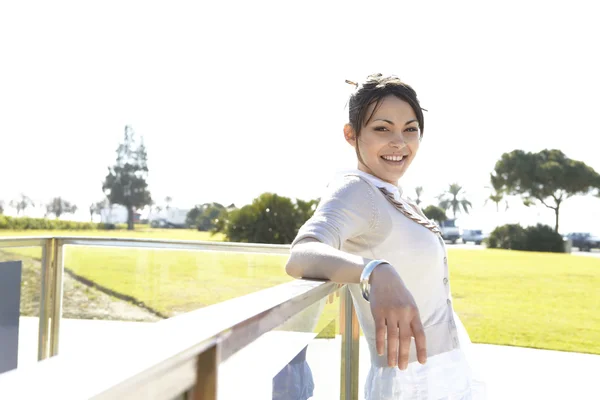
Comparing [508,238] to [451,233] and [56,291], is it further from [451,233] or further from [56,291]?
[56,291]

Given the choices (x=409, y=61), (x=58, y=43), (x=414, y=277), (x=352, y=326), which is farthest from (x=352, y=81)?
(x=58, y=43)

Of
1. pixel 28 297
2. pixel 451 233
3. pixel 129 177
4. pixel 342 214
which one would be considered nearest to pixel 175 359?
pixel 342 214

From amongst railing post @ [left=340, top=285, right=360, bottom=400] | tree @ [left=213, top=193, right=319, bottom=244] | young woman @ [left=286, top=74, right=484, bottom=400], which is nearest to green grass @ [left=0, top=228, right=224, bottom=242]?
tree @ [left=213, top=193, right=319, bottom=244]

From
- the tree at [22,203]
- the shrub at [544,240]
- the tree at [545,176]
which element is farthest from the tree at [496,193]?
the tree at [22,203]

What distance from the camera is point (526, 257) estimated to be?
23.7 meters

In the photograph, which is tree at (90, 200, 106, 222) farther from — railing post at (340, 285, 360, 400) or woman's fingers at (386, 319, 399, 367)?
woman's fingers at (386, 319, 399, 367)

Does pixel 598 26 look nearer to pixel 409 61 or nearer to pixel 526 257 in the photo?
pixel 409 61

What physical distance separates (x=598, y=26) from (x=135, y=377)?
942 inches

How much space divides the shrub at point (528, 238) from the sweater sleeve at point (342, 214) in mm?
28176

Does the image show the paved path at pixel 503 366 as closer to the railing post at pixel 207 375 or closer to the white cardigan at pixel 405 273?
the white cardigan at pixel 405 273

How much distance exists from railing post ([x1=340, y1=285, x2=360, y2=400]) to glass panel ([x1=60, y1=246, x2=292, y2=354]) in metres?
2.04

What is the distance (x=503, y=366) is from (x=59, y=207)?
2433 centimetres

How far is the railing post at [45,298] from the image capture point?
4.40 meters

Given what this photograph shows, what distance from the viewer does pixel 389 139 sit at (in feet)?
5.83
